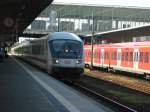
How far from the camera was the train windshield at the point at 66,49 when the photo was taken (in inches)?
1113

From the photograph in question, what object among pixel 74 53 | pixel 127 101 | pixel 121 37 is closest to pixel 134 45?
pixel 74 53

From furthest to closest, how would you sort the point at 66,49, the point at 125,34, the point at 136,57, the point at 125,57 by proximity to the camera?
the point at 125,34 < the point at 125,57 < the point at 136,57 < the point at 66,49

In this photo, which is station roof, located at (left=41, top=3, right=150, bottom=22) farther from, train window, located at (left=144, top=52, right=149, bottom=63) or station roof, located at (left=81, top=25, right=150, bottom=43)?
train window, located at (left=144, top=52, right=149, bottom=63)

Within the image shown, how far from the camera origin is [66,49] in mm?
28562

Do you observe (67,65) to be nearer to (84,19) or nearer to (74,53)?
(74,53)

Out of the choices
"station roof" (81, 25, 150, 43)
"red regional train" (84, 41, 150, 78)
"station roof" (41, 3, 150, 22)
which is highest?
"station roof" (41, 3, 150, 22)

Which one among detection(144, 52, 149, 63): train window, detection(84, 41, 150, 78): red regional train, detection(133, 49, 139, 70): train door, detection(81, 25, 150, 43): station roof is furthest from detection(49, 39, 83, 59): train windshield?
detection(81, 25, 150, 43): station roof

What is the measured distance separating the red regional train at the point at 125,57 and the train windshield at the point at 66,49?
5.25m

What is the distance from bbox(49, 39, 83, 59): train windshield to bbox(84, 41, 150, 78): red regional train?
5.25 m

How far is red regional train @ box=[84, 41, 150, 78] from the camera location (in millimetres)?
32125

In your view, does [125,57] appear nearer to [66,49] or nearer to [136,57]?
[136,57]

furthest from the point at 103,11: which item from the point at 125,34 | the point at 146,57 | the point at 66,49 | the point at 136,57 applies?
the point at 66,49

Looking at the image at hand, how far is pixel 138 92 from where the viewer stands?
22828 millimetres

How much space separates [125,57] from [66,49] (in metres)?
9.63
